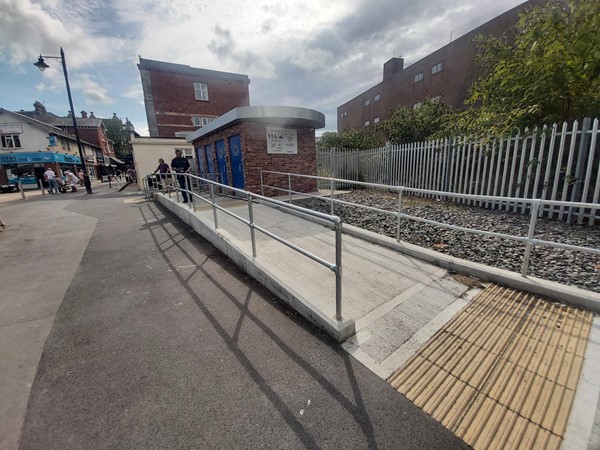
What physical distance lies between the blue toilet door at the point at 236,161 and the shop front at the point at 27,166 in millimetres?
25529

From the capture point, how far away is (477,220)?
5.67 m

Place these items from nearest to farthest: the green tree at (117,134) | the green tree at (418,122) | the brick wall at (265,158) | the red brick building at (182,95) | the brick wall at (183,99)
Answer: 1. the brick wall at (265,158)
2. the green tree at (418,122)
3. the red brick building at (182,95)
4. the brick wall at (183,99)
5. the green tree at (117,134)

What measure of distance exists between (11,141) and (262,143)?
1224 inches

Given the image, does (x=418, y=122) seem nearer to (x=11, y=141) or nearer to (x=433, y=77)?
(x=433, y=77)

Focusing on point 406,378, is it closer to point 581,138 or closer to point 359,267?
point 359,267

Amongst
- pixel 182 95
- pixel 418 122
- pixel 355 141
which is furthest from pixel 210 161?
pixel 182 95

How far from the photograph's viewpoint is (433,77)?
2391 centimetres

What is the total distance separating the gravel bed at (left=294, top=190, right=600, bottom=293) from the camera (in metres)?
3.29

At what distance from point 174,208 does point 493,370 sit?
7786 mm

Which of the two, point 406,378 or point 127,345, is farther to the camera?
point 127,345

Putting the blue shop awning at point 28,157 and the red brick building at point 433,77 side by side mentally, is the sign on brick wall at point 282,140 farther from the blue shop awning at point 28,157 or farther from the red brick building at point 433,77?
the blue shop awning at point 28,157

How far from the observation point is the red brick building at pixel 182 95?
22.4 meters

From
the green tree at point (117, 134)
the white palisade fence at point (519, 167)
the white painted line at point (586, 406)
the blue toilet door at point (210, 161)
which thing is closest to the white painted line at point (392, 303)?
the white painted line at point (586, 406)

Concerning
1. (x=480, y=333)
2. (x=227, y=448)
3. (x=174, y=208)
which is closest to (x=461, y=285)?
(x=480, y=333)
